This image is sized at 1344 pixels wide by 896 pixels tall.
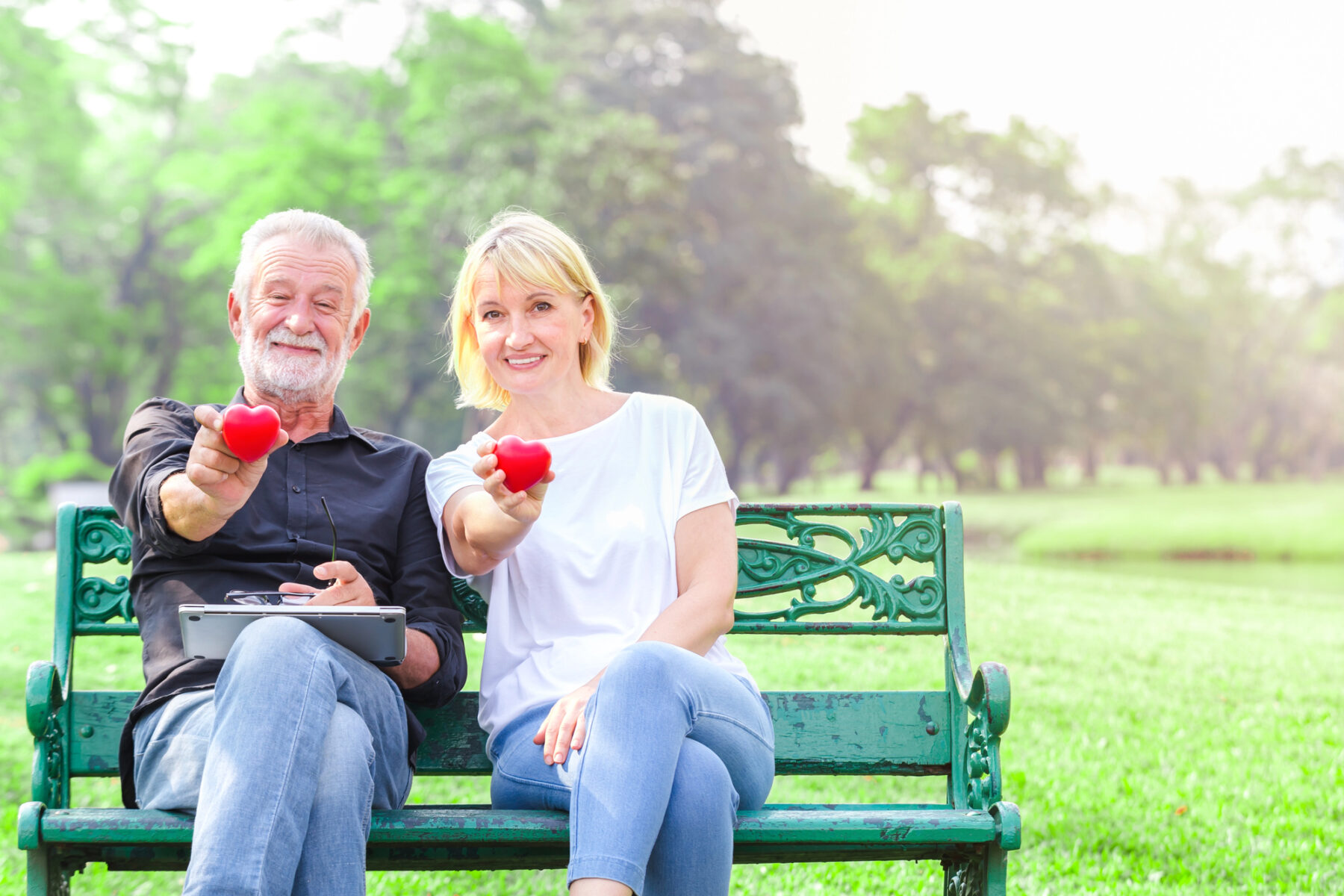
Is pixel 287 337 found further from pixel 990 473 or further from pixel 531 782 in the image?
pixel 990 473

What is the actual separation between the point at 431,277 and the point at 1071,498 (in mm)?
21709

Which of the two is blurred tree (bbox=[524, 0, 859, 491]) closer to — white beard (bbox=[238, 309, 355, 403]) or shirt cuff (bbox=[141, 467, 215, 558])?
white beard (bbox=[238, 309, 355, 403])

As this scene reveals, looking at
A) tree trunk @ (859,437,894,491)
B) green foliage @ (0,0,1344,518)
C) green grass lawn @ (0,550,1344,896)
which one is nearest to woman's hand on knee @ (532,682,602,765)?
green grass lawn @ (0,550,1344,896)

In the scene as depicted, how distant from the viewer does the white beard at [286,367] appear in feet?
9.29

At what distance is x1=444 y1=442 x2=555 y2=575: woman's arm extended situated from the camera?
2.35 metres

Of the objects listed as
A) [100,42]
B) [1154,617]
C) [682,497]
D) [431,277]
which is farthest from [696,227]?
[682,497]

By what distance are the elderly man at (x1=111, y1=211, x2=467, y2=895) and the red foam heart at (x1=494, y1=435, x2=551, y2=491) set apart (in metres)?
0.42

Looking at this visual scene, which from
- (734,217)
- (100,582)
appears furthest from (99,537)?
(734,217)

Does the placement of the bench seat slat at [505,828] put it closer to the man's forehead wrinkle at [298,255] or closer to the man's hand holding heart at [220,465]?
the man's hand holding heart at [220,465]

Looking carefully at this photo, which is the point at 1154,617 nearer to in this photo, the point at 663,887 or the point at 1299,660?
the point at 1299,660

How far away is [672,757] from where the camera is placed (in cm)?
219

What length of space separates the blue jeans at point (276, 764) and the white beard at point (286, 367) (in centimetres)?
73

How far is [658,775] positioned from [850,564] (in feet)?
4.16

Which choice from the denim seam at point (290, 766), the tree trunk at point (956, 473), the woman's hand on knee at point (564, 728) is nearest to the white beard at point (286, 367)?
the denim seam at point (290, 766)
